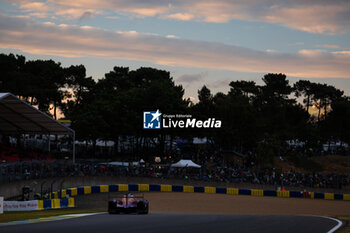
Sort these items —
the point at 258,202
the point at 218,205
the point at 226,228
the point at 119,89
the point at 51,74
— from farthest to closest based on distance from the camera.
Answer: the point at 119,89 → the point at 51,74 → the point at 258,202 → the point at 218,205 → the point at 226,228

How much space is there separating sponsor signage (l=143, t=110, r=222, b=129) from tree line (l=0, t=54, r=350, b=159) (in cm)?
130

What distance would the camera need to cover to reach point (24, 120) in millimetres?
53344

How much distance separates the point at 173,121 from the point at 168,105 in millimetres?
3346

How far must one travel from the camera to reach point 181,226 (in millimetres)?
17547

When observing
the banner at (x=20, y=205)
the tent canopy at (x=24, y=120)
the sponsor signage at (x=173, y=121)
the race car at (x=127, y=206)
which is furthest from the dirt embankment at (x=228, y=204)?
the sponsor signage at (x=173, y=121)

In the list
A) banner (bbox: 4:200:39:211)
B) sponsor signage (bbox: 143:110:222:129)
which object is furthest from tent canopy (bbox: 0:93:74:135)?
sponsor signage (bbox: 143:110:222:129)

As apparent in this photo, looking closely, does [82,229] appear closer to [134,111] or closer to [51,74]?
[134,111]

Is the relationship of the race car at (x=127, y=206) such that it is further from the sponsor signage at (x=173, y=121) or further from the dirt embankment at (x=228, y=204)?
the sponsor signage at (x=173, y=121)

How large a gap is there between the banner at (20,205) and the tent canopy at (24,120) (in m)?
15.5

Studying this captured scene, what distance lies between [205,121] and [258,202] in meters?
27.1

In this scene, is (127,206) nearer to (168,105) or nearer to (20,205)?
(20,205)

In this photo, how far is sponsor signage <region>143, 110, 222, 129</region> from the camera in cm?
7062

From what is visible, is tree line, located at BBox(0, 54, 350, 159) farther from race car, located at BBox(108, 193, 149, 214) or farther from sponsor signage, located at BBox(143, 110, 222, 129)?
race car, located at BBox(108, 193, 149, 214)

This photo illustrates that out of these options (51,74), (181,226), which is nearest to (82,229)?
(181,226)
